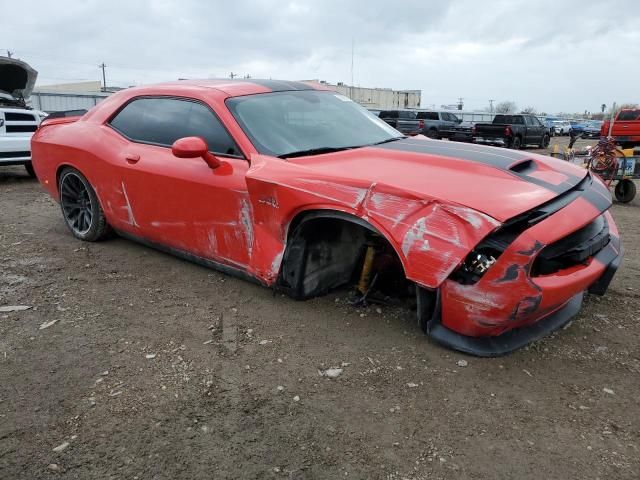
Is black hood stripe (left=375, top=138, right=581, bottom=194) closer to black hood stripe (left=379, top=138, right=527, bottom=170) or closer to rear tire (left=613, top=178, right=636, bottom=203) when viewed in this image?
black hood stripe (left=379, top=138, right=527, bottom=170)

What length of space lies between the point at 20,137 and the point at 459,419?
832 centimetres

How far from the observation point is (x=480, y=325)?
2.51 meters

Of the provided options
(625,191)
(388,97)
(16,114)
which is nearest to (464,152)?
(625,191)

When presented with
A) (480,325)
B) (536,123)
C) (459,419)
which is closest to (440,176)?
(480,325)

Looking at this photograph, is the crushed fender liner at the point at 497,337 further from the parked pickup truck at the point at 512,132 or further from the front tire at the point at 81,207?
the parked pickup truck at the point at 512,132

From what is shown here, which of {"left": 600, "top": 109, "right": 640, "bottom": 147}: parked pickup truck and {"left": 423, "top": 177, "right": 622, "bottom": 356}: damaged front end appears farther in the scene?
{"left": 600, "top": 109, "right": 640, "bottom": 147}: parked pickup truck

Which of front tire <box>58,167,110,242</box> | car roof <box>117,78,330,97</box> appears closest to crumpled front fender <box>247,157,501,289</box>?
car roof <box>117,78,330,97</box>

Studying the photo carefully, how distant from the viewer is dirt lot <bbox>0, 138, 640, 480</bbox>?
199 centimetres

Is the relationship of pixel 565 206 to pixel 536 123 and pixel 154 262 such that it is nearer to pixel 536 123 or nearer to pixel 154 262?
pixel 154 262

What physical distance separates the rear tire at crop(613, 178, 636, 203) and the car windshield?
19.1 ft

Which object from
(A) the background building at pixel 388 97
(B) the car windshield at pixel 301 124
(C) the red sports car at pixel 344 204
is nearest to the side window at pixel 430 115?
(C) the red sports car at pixel 344 204

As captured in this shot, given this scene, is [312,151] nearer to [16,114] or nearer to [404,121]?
[16,114]

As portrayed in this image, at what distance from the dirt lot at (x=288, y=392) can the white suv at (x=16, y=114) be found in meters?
5.23

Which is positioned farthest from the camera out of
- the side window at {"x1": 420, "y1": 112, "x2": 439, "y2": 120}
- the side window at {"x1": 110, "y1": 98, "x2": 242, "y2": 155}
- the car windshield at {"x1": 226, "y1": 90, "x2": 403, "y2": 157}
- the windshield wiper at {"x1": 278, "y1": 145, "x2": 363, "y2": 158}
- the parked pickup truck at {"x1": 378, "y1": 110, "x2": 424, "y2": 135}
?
the side window at {"x1": 420, "y1": 112, "x2": 439, "y2": 120}
